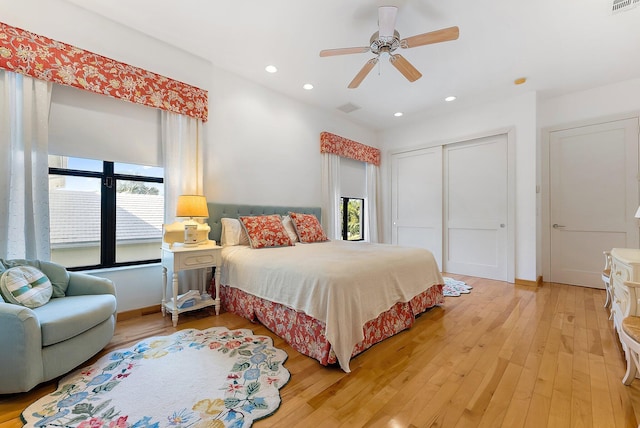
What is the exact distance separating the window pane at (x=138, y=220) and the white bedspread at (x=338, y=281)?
2.67 ft

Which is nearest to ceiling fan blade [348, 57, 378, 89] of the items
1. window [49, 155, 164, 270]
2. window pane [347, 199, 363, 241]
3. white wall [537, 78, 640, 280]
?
window [49, 155, 164, 270]

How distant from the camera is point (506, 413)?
55.0 inches

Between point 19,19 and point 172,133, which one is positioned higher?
point 19,19

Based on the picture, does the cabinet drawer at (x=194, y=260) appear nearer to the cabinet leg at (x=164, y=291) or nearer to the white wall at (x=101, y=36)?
the cabinet leg at (x=164, y=291)

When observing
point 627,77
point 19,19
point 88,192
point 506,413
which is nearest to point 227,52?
point 19,19

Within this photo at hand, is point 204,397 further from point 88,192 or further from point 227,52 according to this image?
point 227,52

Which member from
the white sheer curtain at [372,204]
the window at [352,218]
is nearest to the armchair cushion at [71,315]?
the window at [352,218]

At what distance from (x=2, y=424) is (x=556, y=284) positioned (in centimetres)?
578

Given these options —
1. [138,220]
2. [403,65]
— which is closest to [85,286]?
[138,220]

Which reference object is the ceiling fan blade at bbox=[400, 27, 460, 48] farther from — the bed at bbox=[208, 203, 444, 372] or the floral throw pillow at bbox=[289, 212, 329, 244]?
the floral throw pillow at bbox=[289, 212, 329, 244]

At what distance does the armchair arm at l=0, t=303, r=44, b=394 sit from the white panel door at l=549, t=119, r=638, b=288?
581cm

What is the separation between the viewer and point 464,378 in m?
1.70

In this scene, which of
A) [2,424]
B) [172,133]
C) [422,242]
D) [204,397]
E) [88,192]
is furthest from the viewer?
[422,242]

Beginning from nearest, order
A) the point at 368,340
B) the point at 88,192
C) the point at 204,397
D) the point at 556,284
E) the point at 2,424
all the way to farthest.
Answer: the point at 2,424, the point at 204,397, the point at 368,340, the point at 88,192, the point at 556,284
